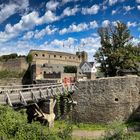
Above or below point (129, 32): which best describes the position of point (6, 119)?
below

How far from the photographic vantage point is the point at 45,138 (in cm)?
1377

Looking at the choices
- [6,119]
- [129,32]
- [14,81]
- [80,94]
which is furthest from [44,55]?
[6,119]

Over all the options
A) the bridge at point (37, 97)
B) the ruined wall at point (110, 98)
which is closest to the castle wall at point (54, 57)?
the ruined wall at point (110, 98)

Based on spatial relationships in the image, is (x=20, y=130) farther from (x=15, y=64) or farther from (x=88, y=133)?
Answer: (x=15, y=64)

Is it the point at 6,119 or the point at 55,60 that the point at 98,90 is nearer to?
the point at 6,119

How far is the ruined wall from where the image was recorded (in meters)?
27.5

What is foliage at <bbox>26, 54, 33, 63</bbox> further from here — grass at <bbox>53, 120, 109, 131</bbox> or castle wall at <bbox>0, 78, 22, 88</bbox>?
grass at <bbox>53, 120, 109, 131</bbox>

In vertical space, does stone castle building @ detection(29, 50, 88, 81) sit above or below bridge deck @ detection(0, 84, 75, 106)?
above

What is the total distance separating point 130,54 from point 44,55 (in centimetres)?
3006

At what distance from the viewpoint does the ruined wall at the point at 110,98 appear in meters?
27.5

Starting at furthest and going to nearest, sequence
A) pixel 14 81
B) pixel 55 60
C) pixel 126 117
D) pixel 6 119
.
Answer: pixel 55 60
pixel 14 81
pixel 126 117
pixel 6 119

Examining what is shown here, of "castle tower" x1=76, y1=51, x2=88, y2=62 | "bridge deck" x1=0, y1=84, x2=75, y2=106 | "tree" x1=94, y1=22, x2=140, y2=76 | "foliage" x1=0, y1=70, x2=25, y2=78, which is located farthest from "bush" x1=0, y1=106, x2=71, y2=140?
"castle tower" x1=76, y1=51, x2=88, y2=62

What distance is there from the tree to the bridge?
16.3 m

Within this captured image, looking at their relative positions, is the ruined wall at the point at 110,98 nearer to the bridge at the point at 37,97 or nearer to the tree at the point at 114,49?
the bridge at the point at 37,97
